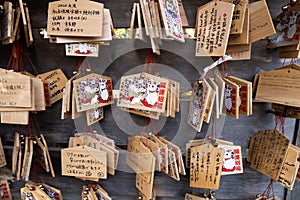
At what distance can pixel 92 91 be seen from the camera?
75 centimetres

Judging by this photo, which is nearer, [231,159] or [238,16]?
[238,16]

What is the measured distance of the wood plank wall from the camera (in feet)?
2.60

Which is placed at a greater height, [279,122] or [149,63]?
[149,63]

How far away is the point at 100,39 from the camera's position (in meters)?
0.66

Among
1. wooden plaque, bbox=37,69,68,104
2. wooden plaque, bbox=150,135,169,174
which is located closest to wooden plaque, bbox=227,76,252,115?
wooden plaque, bbox=150,135,169,174

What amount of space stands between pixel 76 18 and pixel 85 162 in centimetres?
42

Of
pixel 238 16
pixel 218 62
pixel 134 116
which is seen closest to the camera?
pixel 238 16

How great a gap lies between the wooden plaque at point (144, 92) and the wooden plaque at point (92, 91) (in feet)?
0.24

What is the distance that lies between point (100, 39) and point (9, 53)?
1.22 feet

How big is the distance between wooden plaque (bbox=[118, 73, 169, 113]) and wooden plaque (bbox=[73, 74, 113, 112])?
73mm

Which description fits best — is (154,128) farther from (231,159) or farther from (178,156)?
(231,159)

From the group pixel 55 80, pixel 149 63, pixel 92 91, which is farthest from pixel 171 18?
pixel 55 80

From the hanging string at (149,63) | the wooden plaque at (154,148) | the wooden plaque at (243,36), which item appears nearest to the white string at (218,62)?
the wooden plaque at (243,36)

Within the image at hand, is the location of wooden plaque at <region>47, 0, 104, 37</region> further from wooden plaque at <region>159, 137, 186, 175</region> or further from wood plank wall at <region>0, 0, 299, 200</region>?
wooden plaque at <region>159, 137, 186, 175</region>
